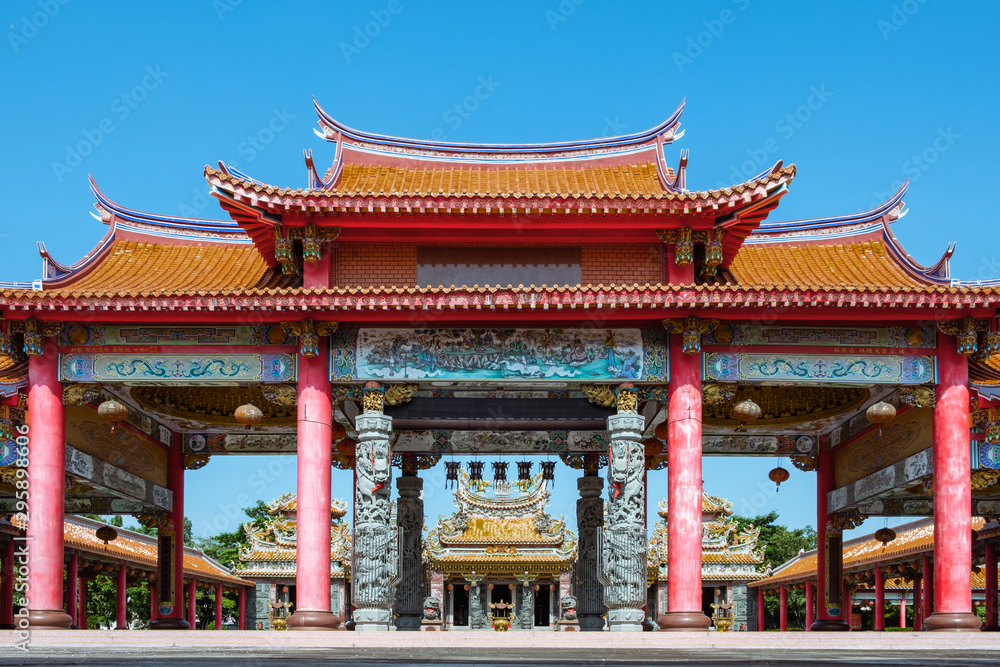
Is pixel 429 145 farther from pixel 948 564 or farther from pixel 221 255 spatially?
pixel 948 564

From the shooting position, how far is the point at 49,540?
1986cm

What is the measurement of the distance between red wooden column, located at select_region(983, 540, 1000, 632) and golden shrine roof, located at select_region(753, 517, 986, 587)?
38.3 inches

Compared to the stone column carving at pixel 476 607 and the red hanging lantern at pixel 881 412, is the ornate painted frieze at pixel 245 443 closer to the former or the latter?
the red hanging lantern at pixel 881 412

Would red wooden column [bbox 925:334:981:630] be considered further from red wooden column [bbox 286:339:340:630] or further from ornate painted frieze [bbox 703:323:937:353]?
red wooden column [bbox 286:339:340:630]

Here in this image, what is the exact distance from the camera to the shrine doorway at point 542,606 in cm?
5691

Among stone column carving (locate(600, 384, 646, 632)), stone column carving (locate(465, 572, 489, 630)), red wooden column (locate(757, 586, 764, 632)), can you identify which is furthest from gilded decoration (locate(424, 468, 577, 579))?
stone column carving (locate(600, 384, 646, 632))

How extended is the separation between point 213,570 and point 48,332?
27834 mm

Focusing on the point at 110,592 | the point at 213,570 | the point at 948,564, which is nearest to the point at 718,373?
the point at 948,564

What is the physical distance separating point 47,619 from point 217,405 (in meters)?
7.95

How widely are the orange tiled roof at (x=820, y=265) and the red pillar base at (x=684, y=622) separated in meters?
6.44

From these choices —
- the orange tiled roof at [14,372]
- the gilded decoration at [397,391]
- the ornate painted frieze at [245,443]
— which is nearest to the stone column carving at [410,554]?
the ornate painted frieze at [245,443]

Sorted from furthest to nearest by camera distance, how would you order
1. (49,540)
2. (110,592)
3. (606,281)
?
(110,592) < (606,281) < (49,540)

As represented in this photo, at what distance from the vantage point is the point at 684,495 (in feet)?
65.7

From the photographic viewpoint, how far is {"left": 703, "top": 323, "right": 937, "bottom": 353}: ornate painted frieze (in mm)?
20562
